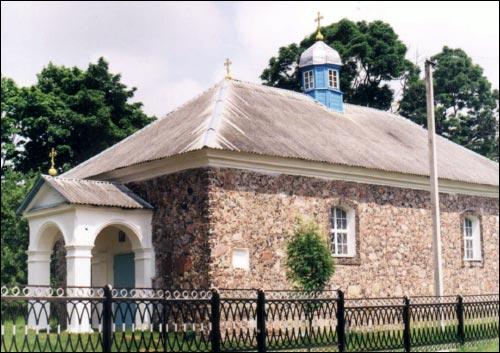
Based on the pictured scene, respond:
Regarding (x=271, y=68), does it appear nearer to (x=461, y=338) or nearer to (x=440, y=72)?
(x=440, y=72)

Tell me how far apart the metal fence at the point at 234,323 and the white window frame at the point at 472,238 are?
7337 mm

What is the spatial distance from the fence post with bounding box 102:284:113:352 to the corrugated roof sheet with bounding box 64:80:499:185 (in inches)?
260

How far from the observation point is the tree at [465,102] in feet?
136

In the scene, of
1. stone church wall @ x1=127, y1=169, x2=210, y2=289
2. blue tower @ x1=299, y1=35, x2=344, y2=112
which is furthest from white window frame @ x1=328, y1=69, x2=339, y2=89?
stone church wall @ x1=127, y1=169, x2=210, y2=289

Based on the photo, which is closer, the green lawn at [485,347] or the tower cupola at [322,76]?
the green lawn at [485,347]

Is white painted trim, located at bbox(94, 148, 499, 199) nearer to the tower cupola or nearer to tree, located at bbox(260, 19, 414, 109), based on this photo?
the tower cupola

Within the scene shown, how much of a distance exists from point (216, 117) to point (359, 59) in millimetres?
19872

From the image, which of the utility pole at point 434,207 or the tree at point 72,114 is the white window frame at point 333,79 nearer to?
the utility pole at point 434,207

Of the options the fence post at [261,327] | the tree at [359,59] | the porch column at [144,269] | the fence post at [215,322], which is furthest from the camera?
the tree at [359,59]

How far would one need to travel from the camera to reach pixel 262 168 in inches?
735

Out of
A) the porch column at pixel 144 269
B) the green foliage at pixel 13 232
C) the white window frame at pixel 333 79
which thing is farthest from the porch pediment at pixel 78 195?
the green foliage at pixel 13 232

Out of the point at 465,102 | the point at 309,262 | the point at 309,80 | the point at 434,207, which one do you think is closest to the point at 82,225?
the point at 309,262

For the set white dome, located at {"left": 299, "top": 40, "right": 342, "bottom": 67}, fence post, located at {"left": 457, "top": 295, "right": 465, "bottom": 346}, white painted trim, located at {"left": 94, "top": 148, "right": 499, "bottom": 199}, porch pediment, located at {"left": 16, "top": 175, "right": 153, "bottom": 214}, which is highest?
white dome, located at {"left": 299, "top": 40, "right": 342, "bottom": 67}

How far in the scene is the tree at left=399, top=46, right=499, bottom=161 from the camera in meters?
41.4
